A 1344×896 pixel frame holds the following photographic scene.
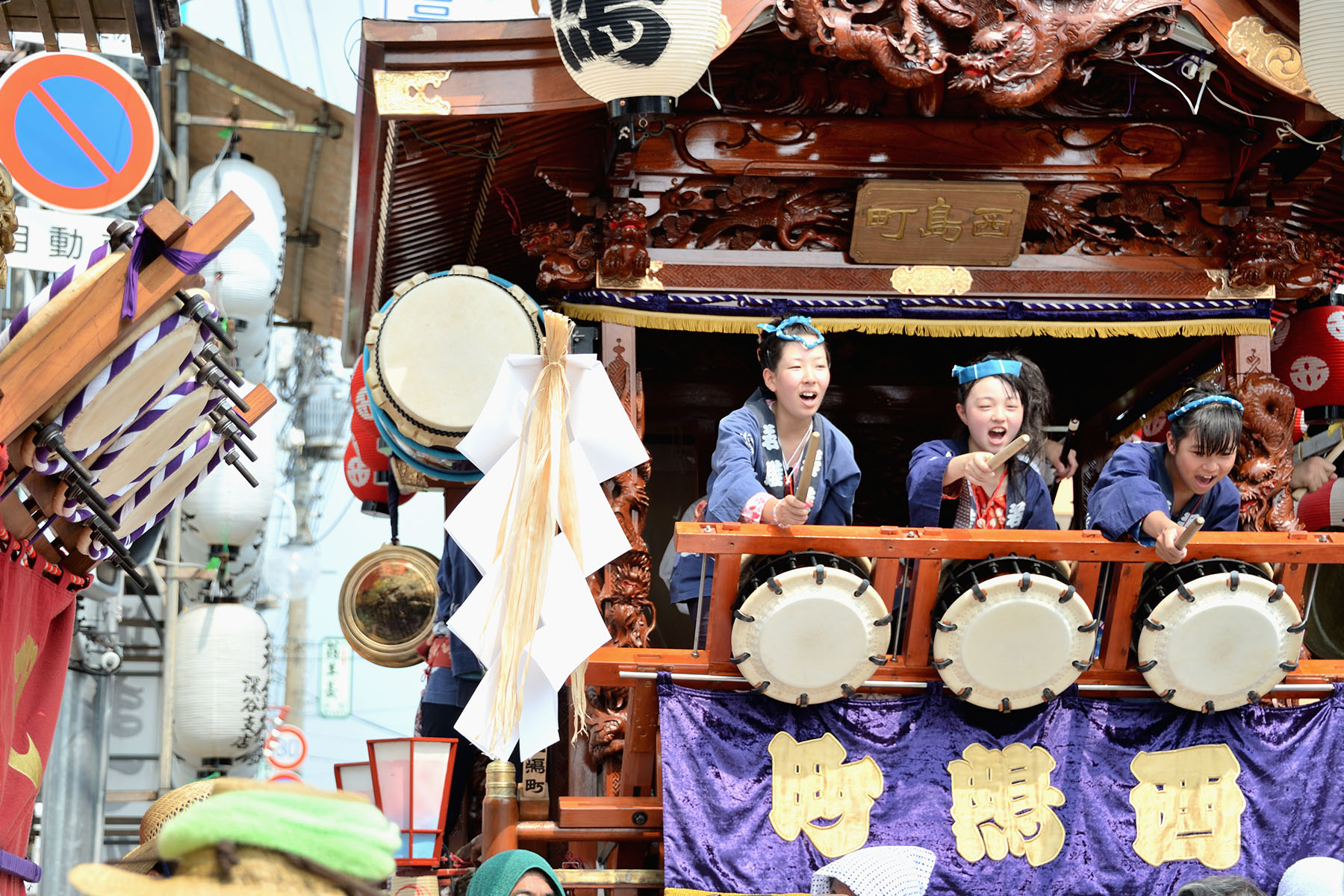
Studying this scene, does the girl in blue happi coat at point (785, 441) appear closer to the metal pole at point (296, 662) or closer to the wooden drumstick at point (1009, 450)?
the wooden drumstick at point (1009, 450)

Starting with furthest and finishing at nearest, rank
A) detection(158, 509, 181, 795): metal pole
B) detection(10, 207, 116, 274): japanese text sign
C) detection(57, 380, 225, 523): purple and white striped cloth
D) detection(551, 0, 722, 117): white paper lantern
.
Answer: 1. detection(158, 509, 181, 795): metal pole
2. detection(10, 207, 116, 274): japanese text sign
3. detection(551, 0, 722, 117): white paper lantern
4. detection(57, 380, 225, 523): purple and white striped cloth

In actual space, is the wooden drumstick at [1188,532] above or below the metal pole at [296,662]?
above

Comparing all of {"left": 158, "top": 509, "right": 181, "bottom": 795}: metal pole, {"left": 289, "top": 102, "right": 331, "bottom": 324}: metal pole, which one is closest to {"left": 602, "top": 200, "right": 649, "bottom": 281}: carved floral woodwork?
{"left": 158, "top": 509, "right": 181, "bottom": 795}: metal pole

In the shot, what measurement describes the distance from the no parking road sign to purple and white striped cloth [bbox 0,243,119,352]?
525 cm

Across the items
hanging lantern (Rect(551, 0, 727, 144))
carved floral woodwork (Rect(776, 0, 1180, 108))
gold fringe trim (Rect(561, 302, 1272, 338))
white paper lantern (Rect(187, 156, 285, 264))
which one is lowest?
gold fringe trim (Rect(561, 302, 1272, 338))

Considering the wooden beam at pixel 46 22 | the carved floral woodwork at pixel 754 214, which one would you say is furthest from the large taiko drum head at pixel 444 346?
the wooden beam at pixel 46 22

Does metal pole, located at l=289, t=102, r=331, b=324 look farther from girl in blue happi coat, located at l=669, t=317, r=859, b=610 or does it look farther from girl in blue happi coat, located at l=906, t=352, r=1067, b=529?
girl in blue happi coat, located at l=906, t=352, r=1067, b=529

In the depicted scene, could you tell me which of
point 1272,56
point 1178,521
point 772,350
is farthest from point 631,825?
point 1272,56

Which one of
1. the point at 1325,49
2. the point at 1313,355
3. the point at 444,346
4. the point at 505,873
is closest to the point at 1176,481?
the point at 1325,49

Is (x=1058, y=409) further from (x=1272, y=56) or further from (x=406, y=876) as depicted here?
(x=406, y=876)

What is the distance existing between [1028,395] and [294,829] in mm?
4489

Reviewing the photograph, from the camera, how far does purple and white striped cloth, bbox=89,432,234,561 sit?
5.03 m

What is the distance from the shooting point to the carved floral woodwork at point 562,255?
6734mm

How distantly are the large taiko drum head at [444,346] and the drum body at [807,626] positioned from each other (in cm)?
230
